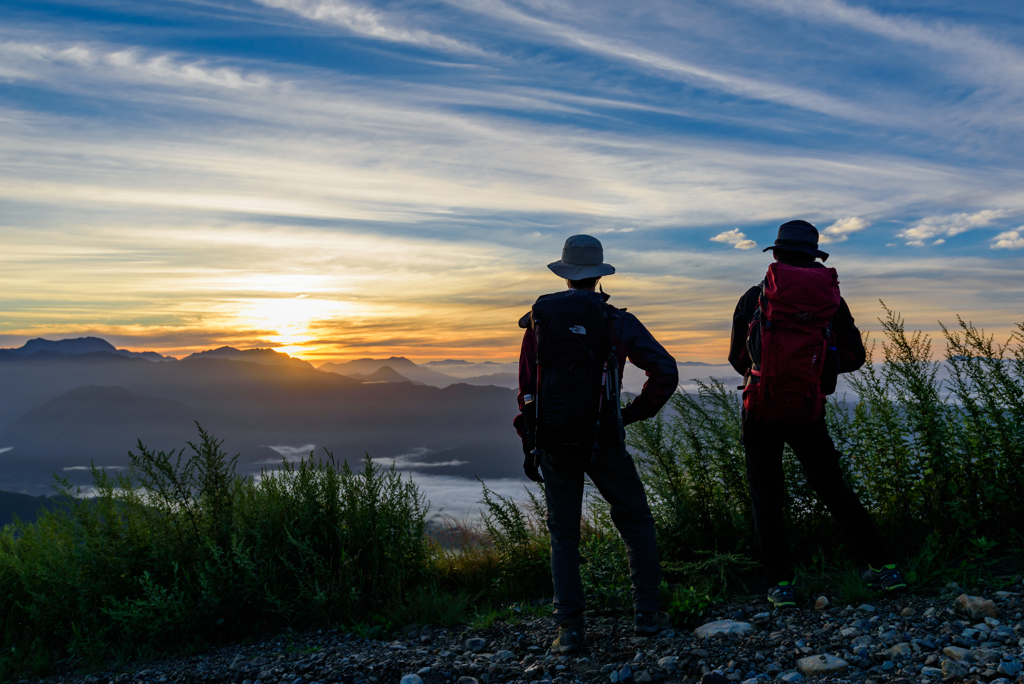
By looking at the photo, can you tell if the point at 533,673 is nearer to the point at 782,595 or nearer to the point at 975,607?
the point at 782,595

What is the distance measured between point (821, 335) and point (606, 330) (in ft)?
4.85

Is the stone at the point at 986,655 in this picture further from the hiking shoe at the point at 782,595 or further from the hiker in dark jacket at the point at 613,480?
the hiker in dark jacket at the point at 613,480

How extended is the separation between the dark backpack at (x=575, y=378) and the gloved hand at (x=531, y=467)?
0.22 meters

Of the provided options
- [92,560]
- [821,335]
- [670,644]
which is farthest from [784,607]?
[92,560]

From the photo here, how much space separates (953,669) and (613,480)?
203 centimetres

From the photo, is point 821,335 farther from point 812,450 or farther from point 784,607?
point 784,607

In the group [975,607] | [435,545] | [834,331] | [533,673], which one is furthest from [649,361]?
[435,545]

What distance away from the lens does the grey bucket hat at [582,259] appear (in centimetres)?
430

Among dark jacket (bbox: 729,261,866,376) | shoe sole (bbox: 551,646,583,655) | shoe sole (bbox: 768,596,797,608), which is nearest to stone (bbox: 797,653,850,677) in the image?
shoe sole (bbox: 768,596,797,608)

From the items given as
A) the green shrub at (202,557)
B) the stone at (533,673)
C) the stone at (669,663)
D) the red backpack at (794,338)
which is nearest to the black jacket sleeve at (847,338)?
the red backpack at (794,338)

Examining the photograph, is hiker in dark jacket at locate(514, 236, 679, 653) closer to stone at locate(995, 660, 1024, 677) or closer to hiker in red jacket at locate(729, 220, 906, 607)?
hiker in red jacket at locate(729, 220, 906, 607)

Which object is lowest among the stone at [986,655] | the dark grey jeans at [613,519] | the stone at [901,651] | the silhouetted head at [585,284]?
the stone at [901,651]

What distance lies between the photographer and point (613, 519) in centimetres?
420

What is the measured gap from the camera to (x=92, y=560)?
555 centimetres
